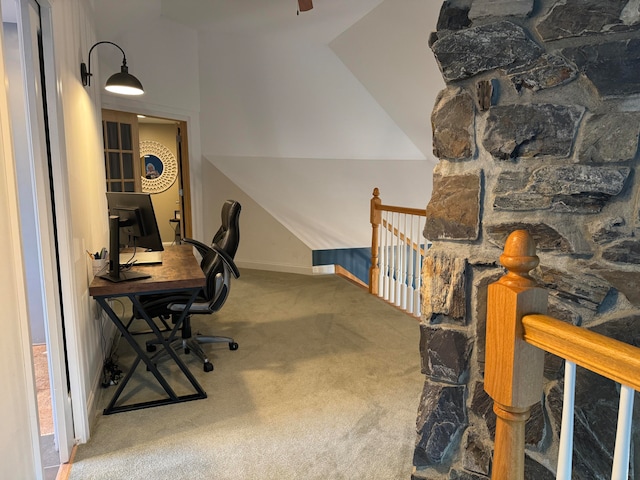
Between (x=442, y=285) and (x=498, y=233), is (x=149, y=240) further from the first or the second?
(x=498, y=233)

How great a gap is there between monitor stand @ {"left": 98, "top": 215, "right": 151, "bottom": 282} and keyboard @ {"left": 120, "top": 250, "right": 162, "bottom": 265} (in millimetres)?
363

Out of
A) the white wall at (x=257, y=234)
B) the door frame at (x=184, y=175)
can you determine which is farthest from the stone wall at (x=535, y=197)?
the door frame at (x=184, y=175)

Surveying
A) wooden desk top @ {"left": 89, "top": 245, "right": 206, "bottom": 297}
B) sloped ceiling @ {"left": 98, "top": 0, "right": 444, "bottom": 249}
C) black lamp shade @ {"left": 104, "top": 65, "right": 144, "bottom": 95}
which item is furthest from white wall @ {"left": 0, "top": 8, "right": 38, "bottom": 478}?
sloped ceiling @ {"left": 98, "top": 0, "right": 444, "bottom": 249}

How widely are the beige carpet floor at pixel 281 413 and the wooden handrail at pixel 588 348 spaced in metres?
1.36

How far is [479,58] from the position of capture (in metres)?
1.42

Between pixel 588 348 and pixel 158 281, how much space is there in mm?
2085

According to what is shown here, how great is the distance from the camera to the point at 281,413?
237 centimetres

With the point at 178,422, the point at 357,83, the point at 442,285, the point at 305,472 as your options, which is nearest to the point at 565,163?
the point at 442,285

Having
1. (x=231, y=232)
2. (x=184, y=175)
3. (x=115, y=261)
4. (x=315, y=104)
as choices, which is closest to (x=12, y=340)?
(x=115, y=261)

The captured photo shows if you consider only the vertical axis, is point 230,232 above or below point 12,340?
above

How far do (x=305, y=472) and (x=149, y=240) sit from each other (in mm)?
1555

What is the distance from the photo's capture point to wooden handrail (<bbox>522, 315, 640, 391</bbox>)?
2.33 ft

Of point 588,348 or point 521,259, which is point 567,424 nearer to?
point 588,348

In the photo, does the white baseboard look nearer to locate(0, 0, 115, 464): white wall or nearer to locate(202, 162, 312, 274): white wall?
locate(202, 162, 312, 274): white wall
